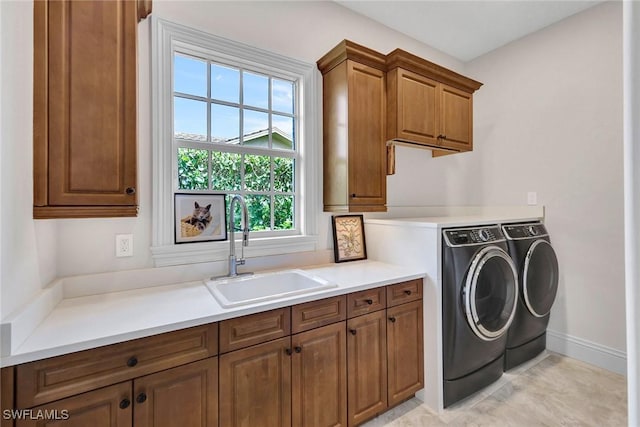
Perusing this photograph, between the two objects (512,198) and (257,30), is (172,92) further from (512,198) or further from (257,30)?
(512,198)

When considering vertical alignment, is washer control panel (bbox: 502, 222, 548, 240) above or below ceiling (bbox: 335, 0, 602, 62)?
below

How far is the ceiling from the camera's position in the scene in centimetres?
238

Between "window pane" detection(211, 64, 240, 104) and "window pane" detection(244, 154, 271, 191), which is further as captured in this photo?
"window pane" detection(244, 154, 271, 191)

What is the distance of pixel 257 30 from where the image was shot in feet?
6.78

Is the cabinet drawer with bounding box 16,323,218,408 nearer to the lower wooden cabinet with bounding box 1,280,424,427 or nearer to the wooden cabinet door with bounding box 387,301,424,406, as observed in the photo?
the lower wooden cabinet with bounding box 1,280,424,427

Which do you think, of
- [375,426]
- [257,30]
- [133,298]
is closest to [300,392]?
[375,426]

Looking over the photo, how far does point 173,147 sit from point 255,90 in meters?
0.74

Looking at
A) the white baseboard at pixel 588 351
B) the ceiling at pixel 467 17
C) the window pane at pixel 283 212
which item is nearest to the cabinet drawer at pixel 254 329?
the window pane at pixel 283 212

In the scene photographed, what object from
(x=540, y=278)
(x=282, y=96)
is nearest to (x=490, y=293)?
(x=540, y=278)

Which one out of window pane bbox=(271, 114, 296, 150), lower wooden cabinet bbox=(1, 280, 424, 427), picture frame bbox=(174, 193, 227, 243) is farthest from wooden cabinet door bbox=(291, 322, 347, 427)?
window pane bbox=(271, 114, 296, 150)

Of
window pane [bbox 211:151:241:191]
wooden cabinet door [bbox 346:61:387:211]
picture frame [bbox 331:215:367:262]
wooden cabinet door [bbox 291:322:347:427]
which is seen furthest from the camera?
picture frame [bbox 331:215:367:262]

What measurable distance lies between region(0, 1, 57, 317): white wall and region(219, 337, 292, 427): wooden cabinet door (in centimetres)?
81

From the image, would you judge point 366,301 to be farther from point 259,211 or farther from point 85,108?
point 85,108

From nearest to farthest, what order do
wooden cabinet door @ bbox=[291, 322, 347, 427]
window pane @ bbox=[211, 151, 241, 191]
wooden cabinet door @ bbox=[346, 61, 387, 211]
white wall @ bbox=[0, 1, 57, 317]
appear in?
white wall @ bbox=[0, 1, 57, 317] → wooden cabinet door @ bbox=[291, 322, 347, 427] → window pane @ bbox=[211, 151, 241, 191] → wooden cabinet door @ bbox=[346, 61, 387, 211]
